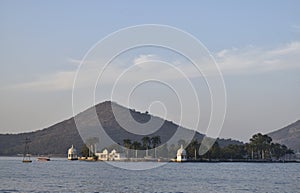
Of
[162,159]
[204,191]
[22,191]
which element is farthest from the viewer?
[162,159]

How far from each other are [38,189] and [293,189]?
26606 mm

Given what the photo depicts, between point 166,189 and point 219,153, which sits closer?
point 166,189

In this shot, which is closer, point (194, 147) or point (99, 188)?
point (99, 188)

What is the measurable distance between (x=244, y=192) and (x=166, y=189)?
745 cm

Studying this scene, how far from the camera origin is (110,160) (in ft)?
646

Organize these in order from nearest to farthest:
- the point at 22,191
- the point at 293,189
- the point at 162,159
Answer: the point at 22,191, the point at 293,189, the point at 162,159

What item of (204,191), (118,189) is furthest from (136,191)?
(204,191)

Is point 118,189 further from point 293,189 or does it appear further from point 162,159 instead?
point 162,159

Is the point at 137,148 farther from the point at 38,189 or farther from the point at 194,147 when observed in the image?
the point at 38,189

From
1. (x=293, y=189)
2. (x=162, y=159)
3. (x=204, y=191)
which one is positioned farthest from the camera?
(x=162, y=159)

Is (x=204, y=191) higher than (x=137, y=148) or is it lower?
lower

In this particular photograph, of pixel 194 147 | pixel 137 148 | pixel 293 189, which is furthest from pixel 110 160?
pixel 293 189

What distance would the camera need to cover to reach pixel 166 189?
58906 mm

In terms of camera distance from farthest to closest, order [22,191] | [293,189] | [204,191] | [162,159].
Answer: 1. [162,159]
2. [293,189]
3. [204,191]
4. [22,191]
